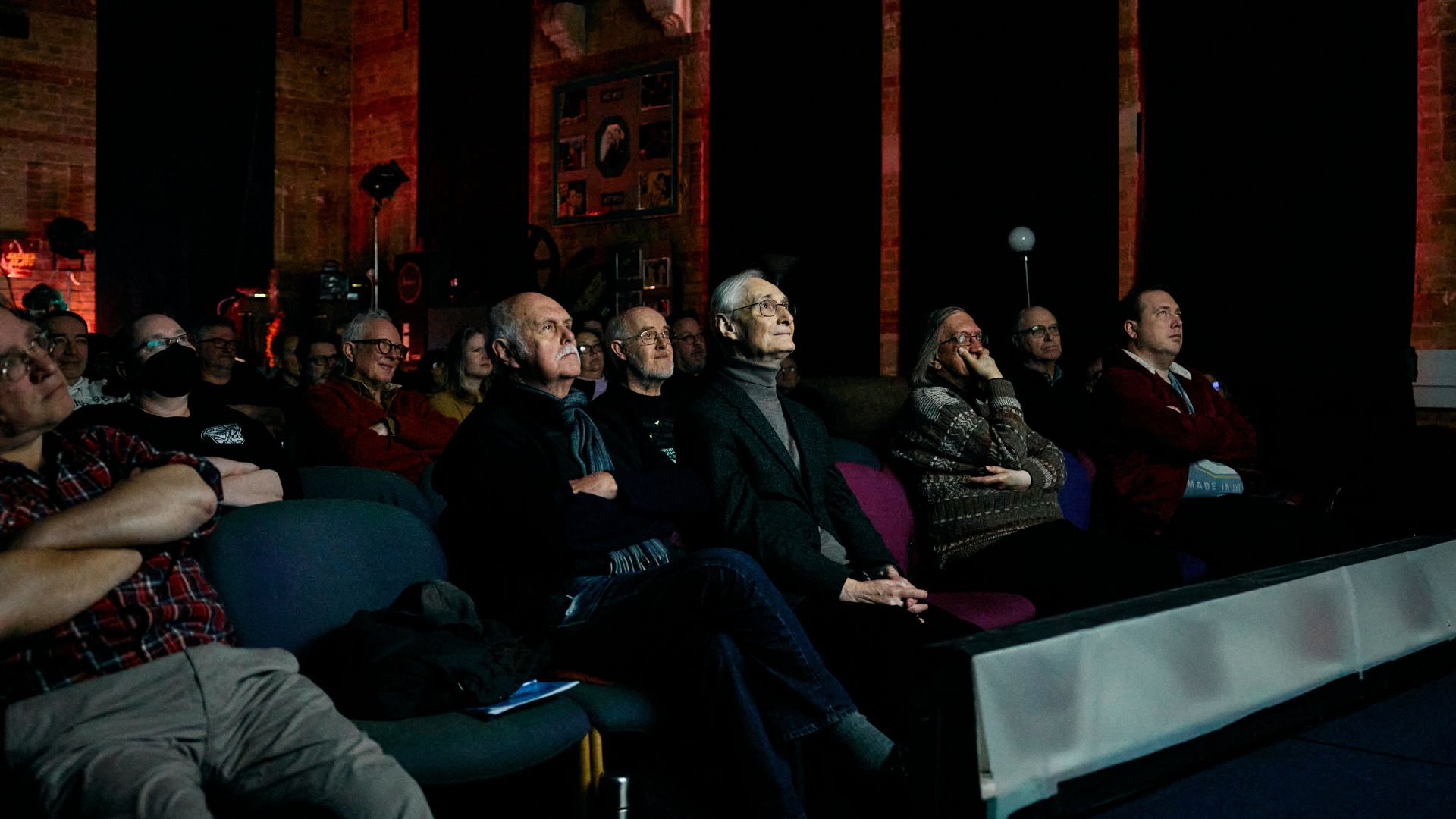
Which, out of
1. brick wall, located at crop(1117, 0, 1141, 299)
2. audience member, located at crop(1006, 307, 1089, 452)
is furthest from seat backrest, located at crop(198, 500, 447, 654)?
brick wall, located at crop(1117, 0, 1141, 299)

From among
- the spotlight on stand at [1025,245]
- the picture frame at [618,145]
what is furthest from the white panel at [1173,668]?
the picture frame at [618,145]

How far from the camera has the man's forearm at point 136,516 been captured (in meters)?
1.76

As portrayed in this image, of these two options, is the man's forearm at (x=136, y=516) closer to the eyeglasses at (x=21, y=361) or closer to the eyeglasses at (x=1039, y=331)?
the eyeglasses at (x=21, y=361)

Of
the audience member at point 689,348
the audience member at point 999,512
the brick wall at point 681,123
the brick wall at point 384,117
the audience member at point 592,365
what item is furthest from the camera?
the brick wall at point 384,117

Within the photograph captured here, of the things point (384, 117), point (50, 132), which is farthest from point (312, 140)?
point (50, 132)

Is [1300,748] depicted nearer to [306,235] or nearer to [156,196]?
[156,196]

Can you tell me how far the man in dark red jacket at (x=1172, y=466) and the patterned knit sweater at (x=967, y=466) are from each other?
506mm

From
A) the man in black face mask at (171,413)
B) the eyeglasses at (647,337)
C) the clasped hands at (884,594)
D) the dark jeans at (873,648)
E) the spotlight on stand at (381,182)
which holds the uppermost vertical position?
the spotlight on stand at (381,182)

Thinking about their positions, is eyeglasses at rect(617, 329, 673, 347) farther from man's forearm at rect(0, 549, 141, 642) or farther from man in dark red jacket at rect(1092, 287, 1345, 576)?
man's forearm at rect(0, 549, 141, 642)

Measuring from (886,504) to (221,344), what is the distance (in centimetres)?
264

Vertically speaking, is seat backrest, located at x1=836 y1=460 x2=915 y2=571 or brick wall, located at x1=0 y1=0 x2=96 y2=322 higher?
brick wall, located at x1=0 y1=0 x2=96 y2=322

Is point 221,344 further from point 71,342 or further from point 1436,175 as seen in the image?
point 1436,175

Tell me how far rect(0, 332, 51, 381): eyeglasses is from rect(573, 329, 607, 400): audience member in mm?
3912

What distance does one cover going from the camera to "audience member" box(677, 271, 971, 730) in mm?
2566
